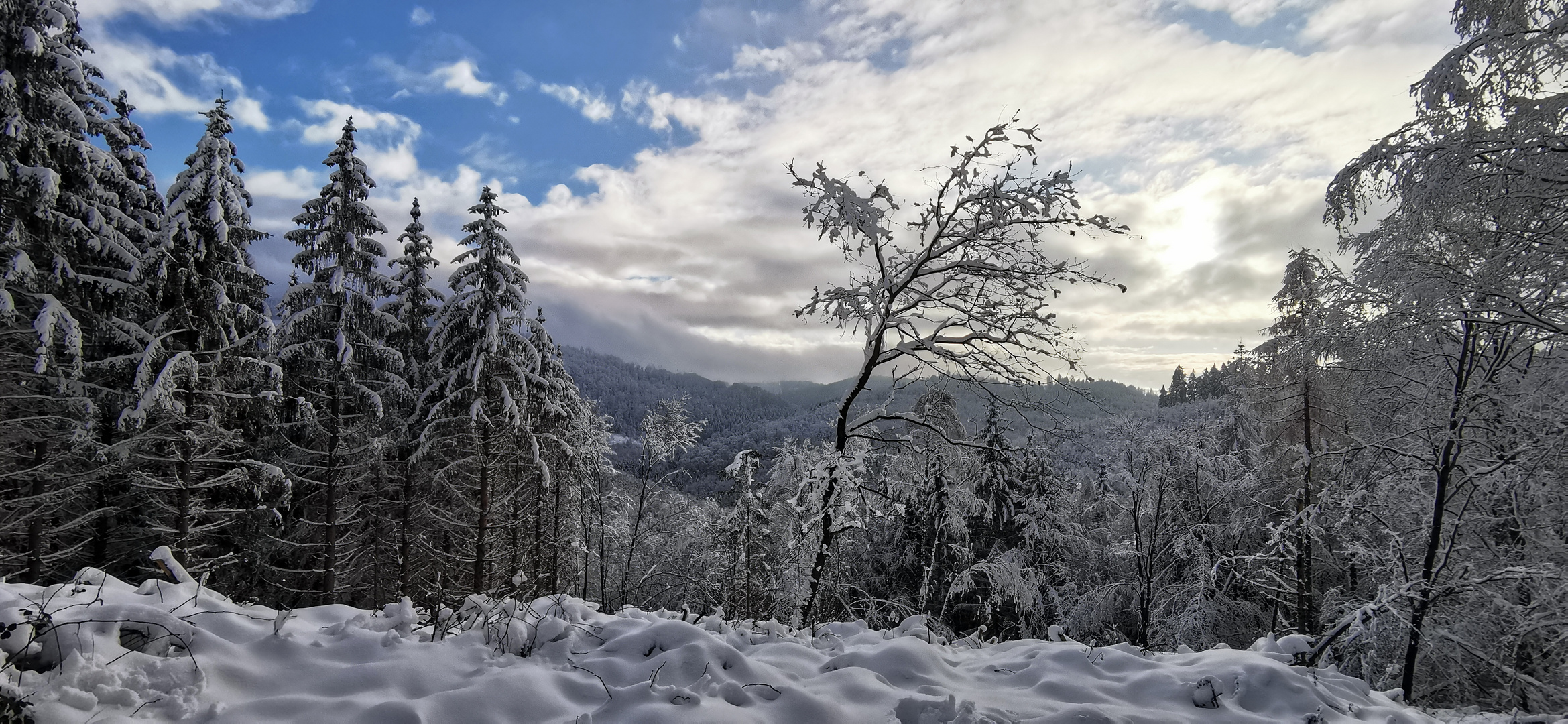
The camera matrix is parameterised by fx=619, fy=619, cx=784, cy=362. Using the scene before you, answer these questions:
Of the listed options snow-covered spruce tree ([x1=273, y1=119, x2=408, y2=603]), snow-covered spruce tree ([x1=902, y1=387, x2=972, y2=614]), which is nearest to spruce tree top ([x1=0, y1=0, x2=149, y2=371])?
snow-covered spruce tree ([x1=273, y1=119, x2=408, y2=603])

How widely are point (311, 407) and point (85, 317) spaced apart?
14.2 feet

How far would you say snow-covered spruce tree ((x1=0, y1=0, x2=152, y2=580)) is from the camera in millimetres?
11055

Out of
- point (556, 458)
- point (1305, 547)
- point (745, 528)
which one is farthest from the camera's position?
point (745, 528)

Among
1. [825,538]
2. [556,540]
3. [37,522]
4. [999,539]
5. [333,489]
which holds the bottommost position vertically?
[556,540]

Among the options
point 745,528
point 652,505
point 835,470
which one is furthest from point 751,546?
point 835,470

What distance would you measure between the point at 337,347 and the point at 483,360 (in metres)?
3.43

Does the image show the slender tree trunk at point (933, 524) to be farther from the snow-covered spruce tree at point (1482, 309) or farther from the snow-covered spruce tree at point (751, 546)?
the snow-covered spruce tree at point (751, 546)

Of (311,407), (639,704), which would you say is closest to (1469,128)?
(639,704)

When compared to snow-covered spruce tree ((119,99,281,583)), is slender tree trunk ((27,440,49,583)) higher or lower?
lower

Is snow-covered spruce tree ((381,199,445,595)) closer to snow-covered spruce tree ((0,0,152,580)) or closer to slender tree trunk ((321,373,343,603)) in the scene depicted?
slender tree trunk ((321,373,343,603))

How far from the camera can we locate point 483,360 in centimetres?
1516

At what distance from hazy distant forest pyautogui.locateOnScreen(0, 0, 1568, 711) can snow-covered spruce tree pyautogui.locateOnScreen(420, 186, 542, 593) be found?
11cm

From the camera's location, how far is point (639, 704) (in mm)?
3215

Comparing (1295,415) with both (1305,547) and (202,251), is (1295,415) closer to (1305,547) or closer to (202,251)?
(1305,547)
